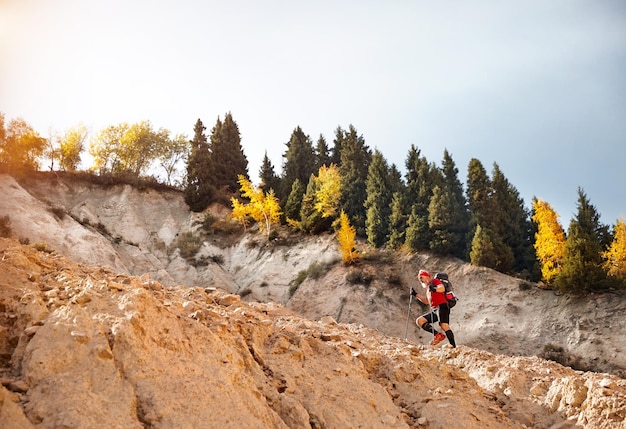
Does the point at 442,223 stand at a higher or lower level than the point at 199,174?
lower

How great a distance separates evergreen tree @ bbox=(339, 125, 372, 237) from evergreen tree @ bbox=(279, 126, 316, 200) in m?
5.85

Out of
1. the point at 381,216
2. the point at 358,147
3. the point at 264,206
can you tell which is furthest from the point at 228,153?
the point at 381,216

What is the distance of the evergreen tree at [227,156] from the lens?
48.1 m

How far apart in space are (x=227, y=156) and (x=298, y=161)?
7.96m

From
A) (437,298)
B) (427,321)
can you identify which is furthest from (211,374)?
(427,321)

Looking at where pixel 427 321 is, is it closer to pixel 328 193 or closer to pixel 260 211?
pixel 328 193

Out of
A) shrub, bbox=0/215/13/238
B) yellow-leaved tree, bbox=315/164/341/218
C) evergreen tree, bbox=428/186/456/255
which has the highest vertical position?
yellow-leaved tree, bbox=315/164/341/218

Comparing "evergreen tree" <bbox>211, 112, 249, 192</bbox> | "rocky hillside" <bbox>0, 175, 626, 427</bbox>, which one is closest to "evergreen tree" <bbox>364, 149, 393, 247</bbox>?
"evergreen tree" <bbox>211, 112, 249, 192</bbox>

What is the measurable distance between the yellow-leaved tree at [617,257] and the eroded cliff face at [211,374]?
66.5 ft

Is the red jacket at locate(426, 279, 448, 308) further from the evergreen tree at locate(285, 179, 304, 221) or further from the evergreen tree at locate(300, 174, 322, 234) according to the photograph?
the evergreen tree at locate(285, 179, 304, 221)

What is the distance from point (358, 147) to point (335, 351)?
37830 mm

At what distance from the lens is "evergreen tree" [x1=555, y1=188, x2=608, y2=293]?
81.3 feet

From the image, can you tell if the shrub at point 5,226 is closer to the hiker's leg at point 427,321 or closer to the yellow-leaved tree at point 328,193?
the yellow-leaved tree at point 328,193

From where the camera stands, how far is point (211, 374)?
5402 millimetres
